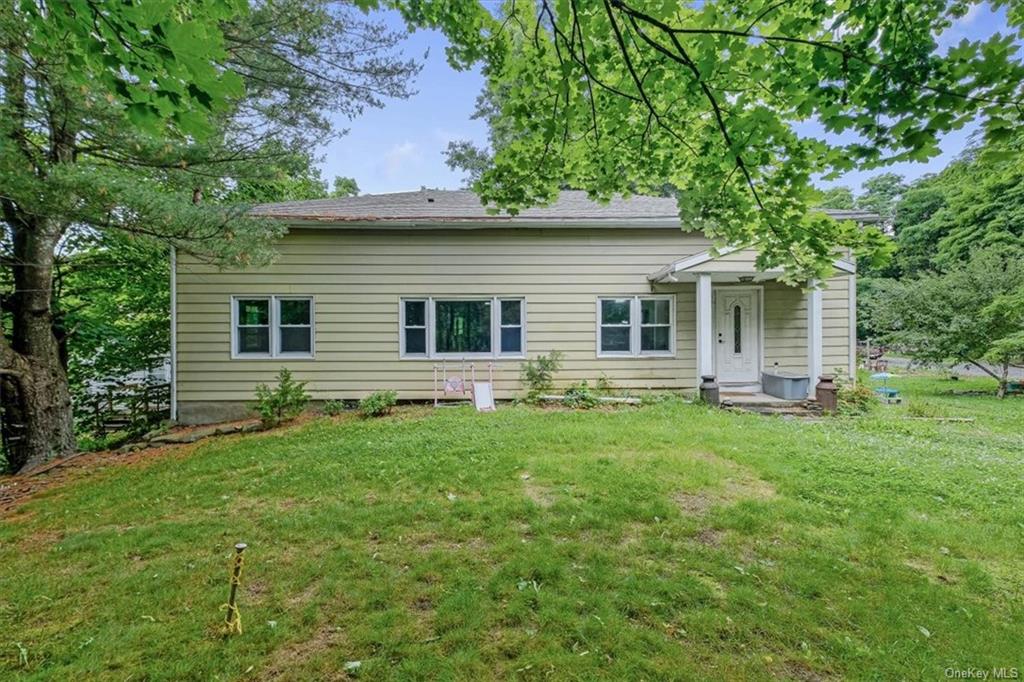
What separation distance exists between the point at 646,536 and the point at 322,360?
7.52m

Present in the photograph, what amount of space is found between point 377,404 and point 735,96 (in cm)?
700

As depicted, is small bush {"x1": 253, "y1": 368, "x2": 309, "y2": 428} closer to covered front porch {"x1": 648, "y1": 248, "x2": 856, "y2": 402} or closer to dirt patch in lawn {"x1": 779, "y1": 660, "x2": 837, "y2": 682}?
covered front porch {"x1": 648, "y1": 248, "x2": 856, "y2": 402}

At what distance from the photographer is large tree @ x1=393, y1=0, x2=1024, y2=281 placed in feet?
8.08

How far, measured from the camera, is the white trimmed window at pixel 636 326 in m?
9.54

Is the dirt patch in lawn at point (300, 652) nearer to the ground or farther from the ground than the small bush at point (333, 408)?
nearer to the ground

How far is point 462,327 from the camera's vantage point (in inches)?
373

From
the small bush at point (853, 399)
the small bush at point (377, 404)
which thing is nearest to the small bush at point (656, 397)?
the small bush at point (853, 399)

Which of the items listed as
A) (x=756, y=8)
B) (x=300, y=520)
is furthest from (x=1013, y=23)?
(x=300, y=520)

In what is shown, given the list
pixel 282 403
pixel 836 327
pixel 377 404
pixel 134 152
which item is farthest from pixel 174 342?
pixel 836 327

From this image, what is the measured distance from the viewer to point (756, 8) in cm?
306

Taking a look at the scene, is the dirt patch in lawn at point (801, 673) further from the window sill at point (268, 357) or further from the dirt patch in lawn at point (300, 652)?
the window sill at point (268, 357)

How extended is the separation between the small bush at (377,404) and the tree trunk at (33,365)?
4.38 metres

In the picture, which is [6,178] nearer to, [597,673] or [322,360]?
[322,360]

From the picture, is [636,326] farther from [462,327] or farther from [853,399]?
[853,399]
